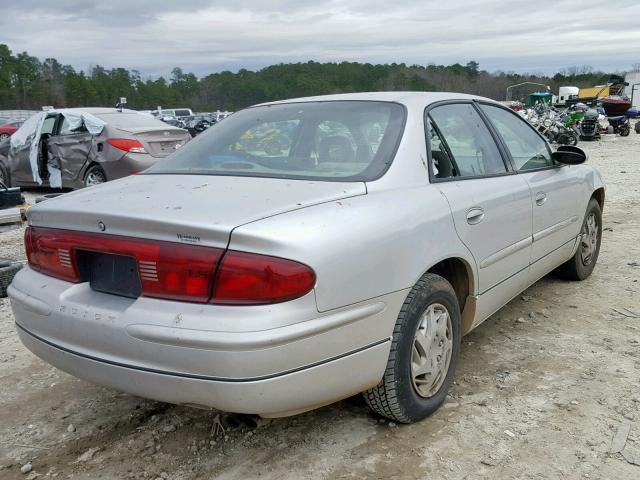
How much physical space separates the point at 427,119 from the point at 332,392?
1.56 meters

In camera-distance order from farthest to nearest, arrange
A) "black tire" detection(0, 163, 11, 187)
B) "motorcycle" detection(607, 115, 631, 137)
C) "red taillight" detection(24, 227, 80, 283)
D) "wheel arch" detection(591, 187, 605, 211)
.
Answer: "motorcycle" detection(607, 115, 631, 137) → "black tire" detection(0, 163, 11, 187) → "wheel arch" detection(591, 187, 605, 211) → "red taillight" detection(24, 227, 80, 283)

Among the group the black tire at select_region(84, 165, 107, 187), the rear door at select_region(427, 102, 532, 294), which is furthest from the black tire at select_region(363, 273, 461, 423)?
the black tire at select_region(84, 165, 107, 187)

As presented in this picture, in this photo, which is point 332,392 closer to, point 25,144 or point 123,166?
point 123,166

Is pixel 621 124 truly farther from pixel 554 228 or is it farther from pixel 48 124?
pixel 554 228

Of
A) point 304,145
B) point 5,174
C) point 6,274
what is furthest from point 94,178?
point 304,145

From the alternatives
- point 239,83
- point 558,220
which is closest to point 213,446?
point 558,220

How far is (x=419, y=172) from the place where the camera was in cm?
283

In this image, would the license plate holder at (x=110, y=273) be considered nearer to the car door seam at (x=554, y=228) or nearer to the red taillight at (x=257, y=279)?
the red taillight at (x=257, y=279)

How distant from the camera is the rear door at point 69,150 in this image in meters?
9.39

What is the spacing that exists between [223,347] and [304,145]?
1.40 meters

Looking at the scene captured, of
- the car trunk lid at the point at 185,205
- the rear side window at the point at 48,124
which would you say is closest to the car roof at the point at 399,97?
the car trunk lid at the point at 185,205

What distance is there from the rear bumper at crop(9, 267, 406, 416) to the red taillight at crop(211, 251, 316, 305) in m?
0.04

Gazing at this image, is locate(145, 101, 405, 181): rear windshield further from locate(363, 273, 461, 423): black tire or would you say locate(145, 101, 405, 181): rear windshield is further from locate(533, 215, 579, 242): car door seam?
locate(533, 215, 579, 242): car door seam

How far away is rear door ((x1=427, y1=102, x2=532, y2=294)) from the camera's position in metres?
3.01
